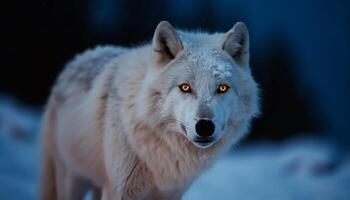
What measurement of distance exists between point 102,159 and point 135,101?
21.3 inches

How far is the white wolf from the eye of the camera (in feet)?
9.46

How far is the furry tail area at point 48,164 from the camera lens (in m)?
4.20

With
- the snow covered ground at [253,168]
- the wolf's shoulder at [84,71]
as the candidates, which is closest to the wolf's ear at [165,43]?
the wolf's shoulder at [84,71]

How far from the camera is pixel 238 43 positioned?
315 centimetres

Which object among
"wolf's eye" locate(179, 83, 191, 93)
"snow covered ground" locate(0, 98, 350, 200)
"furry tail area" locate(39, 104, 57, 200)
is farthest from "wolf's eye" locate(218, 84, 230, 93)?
"snow covered ground" locate(0, 98, 350, 200)

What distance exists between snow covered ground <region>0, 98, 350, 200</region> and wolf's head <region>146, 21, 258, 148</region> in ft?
8.21

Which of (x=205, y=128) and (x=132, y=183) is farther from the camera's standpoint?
(x=132, y=183)

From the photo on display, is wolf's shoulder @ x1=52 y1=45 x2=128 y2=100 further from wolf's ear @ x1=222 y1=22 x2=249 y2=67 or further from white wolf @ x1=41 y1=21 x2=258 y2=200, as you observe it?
wolf's ear @ x1=222 y1=22 x2=249 y2=67

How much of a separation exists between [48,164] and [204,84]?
1977 millimetres

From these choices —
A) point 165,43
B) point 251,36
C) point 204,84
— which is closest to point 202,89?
point 204,84

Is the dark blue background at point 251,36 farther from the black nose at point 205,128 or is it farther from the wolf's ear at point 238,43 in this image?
the black nose at point 205,128

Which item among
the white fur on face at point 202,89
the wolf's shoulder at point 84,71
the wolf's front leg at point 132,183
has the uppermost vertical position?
the wolf's shoulder at point 84,71

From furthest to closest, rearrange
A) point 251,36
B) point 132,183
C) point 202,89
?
point 251,36 → point 132,183 → point 202,89

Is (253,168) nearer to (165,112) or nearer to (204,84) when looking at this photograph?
(165,112)
